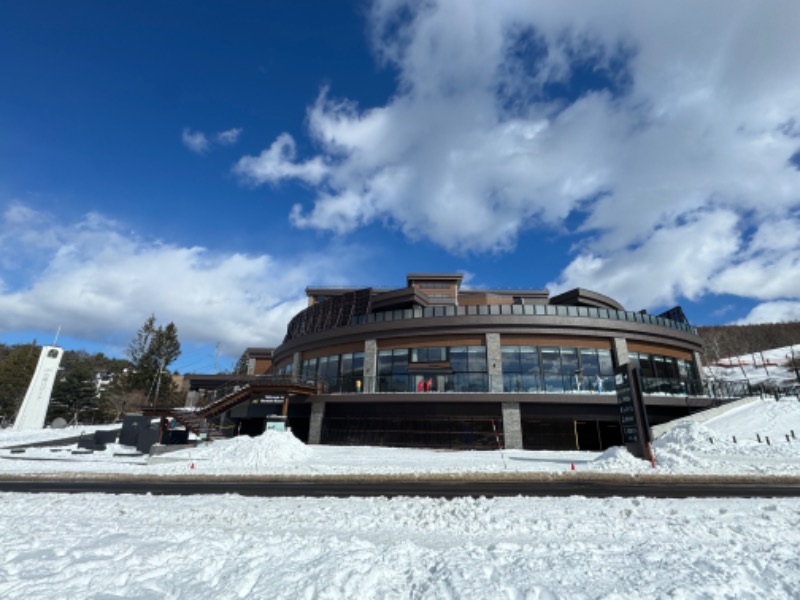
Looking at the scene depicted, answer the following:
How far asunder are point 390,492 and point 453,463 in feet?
24.2

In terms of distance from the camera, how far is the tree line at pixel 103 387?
60781 millimetres

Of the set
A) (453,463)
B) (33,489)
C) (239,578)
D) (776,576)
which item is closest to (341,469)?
(453,463)

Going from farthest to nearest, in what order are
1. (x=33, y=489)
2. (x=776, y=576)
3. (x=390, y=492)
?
(x=33, y=489), (x=390, y=492), (x=776, y=576)

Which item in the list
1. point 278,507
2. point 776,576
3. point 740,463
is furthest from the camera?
point 740,463

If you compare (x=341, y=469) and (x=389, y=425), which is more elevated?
(x=389, y=425)

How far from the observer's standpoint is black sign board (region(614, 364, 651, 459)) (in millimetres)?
17750

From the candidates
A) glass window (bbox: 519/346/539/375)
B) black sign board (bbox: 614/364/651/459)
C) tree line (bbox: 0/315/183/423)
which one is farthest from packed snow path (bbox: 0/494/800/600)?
tree line (bbox: 0/315/183/423)

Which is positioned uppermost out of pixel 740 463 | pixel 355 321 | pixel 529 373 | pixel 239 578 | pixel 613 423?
pixel 355 321

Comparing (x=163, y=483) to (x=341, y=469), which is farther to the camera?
(x=341, y=469)

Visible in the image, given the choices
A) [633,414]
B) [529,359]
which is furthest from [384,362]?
[633,414]

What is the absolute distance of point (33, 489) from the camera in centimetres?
1385

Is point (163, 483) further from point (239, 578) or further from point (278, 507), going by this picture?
point (239, 578)

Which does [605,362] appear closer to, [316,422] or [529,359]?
[529,359]

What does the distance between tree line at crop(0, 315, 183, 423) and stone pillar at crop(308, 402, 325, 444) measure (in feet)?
117
